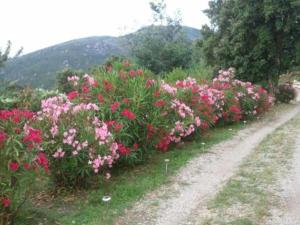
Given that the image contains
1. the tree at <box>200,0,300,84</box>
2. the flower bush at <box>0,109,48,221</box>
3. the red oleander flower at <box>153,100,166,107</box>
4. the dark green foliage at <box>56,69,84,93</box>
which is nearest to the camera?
the flower bush at <box>0,109,48,221</box>

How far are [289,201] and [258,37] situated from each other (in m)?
15.6

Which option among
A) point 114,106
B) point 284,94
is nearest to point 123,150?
point 114,106

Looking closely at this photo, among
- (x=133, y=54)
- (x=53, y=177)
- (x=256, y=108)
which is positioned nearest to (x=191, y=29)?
(x=133, y=54)

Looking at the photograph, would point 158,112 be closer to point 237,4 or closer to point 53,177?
point 53,177

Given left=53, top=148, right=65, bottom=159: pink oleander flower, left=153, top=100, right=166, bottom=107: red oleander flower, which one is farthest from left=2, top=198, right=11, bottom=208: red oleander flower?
left=153, top=100, right=166, bottom=107: red oleander flower

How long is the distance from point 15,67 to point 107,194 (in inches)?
3996

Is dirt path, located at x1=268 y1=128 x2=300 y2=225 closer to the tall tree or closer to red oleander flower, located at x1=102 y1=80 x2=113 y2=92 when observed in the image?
red oleander flower, located at x1=102 y1=80 x2=113 y2=92

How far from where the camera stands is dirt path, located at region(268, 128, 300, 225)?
18.5 feet

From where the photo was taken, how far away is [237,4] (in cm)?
2097

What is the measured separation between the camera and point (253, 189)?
6953 millimetres

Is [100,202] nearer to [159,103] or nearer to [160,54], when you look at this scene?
[159,103]

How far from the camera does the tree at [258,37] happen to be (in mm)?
20016

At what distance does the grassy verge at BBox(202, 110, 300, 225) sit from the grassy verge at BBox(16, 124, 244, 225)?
1250 millimetres

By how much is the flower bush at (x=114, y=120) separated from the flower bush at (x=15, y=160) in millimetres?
915
